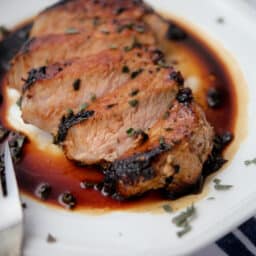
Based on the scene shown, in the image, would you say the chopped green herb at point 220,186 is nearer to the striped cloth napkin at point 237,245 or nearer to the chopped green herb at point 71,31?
the striped cloth napkin at point 237,245

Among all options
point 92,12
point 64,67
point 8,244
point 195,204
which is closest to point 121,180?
point 195,204

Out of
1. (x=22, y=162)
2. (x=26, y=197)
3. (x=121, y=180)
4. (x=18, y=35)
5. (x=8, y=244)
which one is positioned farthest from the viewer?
(x=18, y=35)

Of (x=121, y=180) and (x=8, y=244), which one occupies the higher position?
(x=121, y=180)

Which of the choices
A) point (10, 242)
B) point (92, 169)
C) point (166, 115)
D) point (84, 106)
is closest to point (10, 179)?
point (10, 242)

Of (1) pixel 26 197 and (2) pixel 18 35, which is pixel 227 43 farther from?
(1) pixel 26 197

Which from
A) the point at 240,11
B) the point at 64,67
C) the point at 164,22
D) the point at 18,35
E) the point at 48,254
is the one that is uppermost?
the point at 240,11

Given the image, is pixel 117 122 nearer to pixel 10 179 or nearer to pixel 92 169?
pixel 92 169
